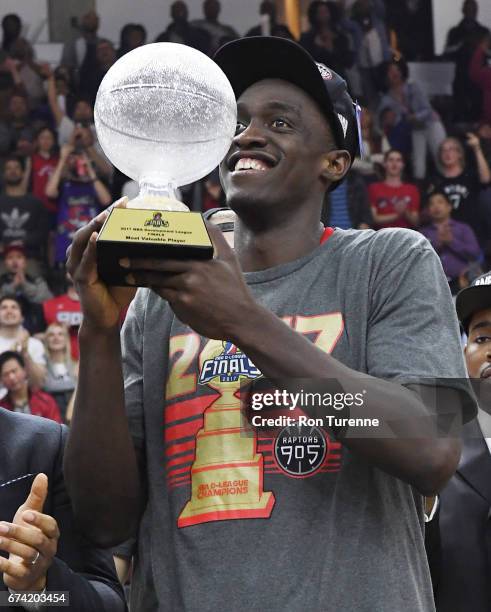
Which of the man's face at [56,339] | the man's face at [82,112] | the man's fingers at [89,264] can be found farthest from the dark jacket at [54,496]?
the man's face at [82,112]

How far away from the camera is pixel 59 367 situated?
8.27 meters

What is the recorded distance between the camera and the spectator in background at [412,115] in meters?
9.98

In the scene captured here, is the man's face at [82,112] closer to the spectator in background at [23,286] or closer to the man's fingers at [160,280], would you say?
the spectator in background at [23,286]

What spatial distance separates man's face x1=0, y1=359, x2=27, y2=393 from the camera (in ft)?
25.4

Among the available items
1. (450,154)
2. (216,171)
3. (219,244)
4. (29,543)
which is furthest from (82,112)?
(219,244)

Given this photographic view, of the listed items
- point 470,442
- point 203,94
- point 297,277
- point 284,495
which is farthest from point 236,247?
point 470,442

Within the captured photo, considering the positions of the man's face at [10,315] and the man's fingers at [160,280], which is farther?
the man's face at [10,315]

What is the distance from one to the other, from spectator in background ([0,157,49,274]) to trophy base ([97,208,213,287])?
7690 millimetres

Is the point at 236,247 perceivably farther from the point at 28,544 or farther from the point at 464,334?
the point at 464,334

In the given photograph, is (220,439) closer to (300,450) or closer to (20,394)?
(300,450)

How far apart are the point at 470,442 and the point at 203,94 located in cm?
171

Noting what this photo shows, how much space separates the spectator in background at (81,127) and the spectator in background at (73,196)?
0.36 ft

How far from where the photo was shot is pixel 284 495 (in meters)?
1.91

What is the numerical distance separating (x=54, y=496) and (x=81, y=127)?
800cm
